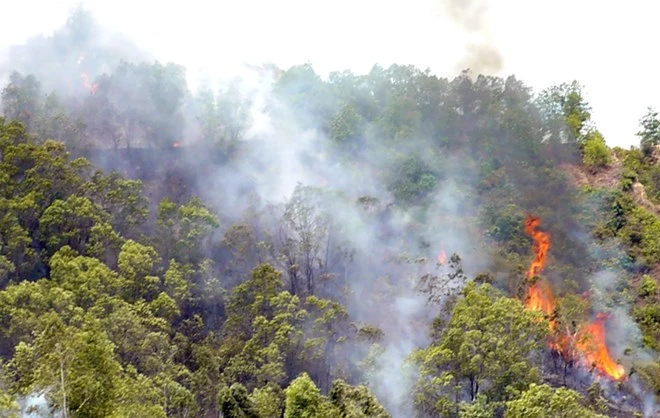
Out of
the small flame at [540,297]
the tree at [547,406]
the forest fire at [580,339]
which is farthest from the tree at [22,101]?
the tree at [547,406]

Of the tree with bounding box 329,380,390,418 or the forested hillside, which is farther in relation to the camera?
the forested hillside

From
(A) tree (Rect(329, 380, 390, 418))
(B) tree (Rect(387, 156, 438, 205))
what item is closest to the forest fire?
(B) tree (Rect(387, 156, 438, 205))

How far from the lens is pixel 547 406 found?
28.5m

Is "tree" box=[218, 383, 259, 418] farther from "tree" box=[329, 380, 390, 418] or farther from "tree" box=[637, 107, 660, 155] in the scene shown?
"tree" box=[637, 107, 660, 155]

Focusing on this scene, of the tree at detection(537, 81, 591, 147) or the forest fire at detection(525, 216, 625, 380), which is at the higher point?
the tree at detection(537, 81, 591, 147)

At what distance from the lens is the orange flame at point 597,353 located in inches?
1656

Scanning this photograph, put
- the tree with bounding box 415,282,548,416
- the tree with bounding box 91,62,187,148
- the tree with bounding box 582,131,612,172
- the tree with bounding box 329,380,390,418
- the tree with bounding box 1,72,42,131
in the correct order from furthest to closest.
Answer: the tree with bounding box 582,131,612,172, the tree with bounding box 91,62,187,148, the tree with bounding box 1,72,42,131, the tree with bounding box 415,282,548,416, the tree with bounding box 329,380,390,418

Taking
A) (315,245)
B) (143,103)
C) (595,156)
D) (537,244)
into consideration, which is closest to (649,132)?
(595,156)

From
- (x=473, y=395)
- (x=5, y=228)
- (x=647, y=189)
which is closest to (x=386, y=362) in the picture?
(x=473, y=395)

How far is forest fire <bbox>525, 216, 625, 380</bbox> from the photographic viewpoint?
138 feet

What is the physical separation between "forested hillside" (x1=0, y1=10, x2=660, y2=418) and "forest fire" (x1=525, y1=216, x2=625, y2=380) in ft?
0.46

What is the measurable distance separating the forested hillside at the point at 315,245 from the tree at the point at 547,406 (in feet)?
0.36

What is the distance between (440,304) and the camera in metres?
46.4

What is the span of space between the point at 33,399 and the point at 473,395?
824 inches
